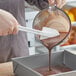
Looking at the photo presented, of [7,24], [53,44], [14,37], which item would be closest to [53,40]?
[53,44]

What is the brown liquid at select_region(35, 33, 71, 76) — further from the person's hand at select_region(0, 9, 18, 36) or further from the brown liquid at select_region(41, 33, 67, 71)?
the person's hand at select_region(0, 9, 18, 36)

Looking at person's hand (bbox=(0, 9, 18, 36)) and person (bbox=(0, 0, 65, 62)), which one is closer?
person's hand (bbox=(0, 9, 18, 36))

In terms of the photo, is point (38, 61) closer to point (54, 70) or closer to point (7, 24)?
point (54, 70)

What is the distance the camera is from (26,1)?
4.35 ft

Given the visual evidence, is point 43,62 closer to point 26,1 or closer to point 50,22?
point 50,22

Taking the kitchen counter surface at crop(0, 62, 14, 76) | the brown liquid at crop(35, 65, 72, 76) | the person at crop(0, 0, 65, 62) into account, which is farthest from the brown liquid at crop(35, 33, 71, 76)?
the person at crop(0, 0, 65, 62)

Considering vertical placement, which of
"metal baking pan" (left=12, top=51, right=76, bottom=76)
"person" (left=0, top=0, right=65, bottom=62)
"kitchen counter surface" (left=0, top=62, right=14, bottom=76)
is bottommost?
Result: "kitchen counter surface" (left=0, top=62, right=14, bottom=76)

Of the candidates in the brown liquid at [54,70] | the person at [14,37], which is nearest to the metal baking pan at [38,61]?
the brown liquid at [54,70]

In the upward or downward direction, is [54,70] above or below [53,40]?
below

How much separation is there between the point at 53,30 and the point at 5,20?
183 mm

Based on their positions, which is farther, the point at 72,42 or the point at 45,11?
the point at 72,42

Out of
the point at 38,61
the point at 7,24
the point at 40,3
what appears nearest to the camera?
the point at 7,24

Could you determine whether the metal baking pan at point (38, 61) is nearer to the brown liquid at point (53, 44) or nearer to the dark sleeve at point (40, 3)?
the brown liquid at point (53, 44)

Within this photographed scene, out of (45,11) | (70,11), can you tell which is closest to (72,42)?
(70,11)
